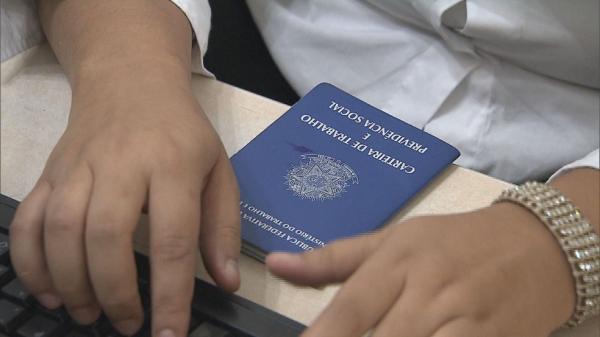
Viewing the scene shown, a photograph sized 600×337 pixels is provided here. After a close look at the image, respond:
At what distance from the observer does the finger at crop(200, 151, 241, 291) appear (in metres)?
0.43

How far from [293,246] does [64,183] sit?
5.8 inches

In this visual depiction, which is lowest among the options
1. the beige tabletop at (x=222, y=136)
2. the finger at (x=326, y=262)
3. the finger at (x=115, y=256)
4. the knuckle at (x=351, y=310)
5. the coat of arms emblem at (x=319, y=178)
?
the beige tabletop at (x=222, y=136)

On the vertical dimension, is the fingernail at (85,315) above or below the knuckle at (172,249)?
below

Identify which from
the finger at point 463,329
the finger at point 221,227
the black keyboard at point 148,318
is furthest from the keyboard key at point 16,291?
the finger at point 463,329

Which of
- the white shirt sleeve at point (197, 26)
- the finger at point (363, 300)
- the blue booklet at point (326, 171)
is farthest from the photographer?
the white shirt sleeve at point (197, 26)

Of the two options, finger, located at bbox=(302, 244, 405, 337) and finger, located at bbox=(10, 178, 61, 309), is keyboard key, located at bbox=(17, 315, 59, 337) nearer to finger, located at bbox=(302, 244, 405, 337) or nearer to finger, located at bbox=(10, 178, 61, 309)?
finger, located at bbox=(10, 178, 61, 309)

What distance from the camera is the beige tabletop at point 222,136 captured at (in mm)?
459

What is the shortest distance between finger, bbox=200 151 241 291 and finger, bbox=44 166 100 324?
0.07 meters

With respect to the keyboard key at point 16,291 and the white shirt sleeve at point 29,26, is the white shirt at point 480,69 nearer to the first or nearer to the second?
the white shirt sleeve at point 29,26

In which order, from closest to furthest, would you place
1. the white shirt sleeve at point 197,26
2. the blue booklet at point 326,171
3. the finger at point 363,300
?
1. the finger at point 363,300
2. the blue booklet at point 326,171
3. the white shirt sleeve at point 197,26

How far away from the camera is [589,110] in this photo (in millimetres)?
688

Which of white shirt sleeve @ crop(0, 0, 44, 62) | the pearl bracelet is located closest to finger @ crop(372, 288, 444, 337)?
the pearl bracelet

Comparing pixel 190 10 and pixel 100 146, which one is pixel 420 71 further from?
pixel 100 146

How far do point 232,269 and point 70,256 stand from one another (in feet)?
0.30
